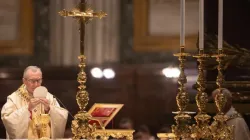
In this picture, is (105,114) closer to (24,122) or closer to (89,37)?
(24,122)

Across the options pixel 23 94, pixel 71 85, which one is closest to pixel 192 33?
pixel 71 85

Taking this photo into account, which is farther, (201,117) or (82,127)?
(201,117)

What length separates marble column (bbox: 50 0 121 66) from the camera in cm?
1055

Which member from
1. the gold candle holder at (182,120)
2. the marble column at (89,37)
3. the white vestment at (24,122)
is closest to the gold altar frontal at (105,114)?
the white vestment at (24,122)

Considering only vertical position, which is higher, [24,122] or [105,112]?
[105,112]

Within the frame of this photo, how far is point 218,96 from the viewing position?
4461 mm

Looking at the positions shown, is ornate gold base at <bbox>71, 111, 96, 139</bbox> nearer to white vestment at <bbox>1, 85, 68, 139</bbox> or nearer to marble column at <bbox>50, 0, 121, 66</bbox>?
white vestment at <bbox>1, 85, 68, 139</bbox>

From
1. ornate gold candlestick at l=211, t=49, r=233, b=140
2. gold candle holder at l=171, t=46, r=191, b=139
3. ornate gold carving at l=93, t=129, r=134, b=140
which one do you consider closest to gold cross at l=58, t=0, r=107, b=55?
gold candle holder at l=171, t=46, r=191, b=139

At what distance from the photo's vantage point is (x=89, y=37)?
1061cm

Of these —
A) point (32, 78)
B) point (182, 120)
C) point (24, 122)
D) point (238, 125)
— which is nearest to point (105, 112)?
point (24, 122)

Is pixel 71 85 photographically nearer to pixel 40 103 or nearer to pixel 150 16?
pixel 150 16

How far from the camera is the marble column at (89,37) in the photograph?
10.6 metres

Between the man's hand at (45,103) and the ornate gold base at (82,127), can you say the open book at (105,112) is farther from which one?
the ornate gold base at (82,127)

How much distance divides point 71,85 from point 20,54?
0.88 m
